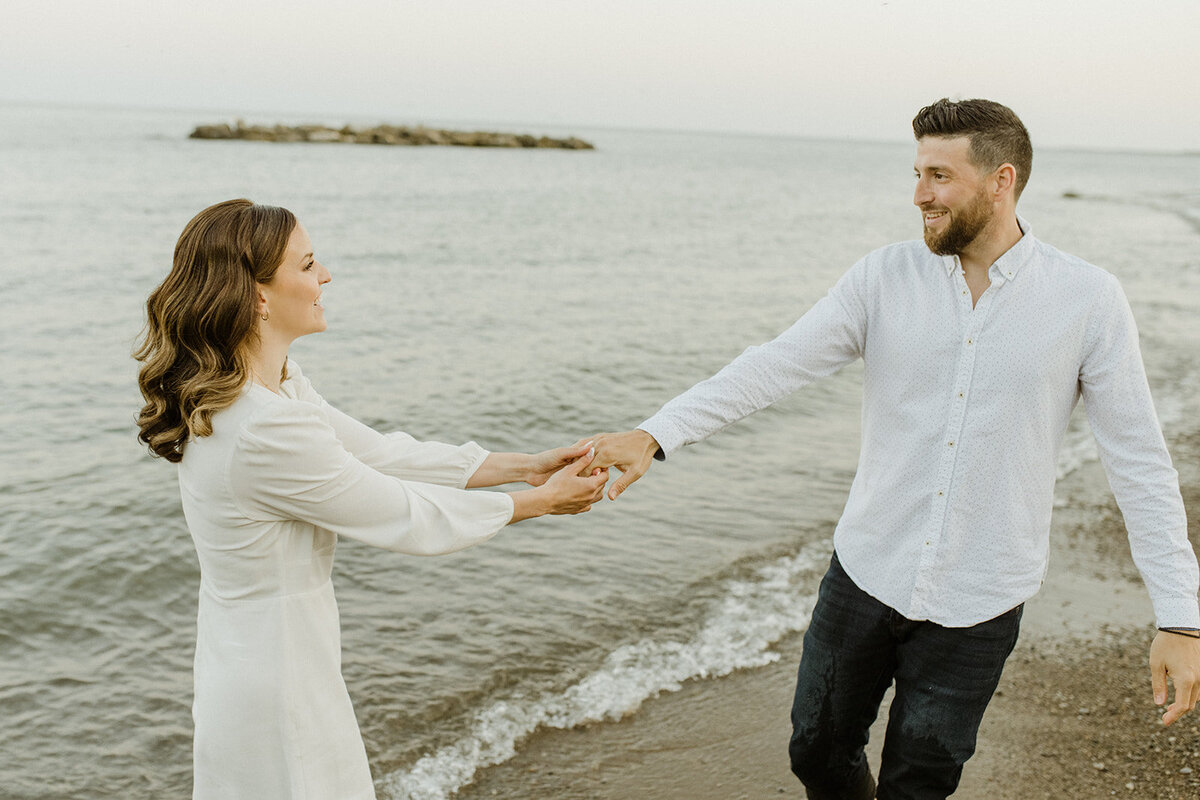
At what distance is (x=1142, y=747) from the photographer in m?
4.45

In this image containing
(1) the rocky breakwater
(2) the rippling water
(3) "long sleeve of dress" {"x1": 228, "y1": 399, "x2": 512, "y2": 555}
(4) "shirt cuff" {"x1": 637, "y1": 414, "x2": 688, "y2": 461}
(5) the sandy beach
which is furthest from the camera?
(1) the rocky breakwater

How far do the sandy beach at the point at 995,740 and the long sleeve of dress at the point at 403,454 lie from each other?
1.82 metres

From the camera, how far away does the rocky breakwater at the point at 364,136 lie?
254ft

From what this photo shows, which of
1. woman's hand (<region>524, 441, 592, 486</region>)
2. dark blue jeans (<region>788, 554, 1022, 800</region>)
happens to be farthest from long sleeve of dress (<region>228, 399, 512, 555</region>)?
dark blue jeans (<region>788, 554, 1022, 800</region>)

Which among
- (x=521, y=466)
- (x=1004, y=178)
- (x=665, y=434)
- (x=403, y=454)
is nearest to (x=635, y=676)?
(x=521, y=466)

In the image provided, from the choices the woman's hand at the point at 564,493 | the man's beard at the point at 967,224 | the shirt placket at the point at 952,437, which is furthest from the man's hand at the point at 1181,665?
the woman's hand at the point at 564,493

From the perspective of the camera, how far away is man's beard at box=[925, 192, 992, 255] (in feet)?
9.59

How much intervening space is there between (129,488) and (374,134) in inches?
3117

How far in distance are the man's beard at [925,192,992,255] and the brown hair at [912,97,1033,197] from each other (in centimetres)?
11

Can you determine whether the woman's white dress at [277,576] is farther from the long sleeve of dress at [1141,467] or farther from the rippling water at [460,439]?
the rippling water at [460,439]

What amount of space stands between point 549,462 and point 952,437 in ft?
4.96

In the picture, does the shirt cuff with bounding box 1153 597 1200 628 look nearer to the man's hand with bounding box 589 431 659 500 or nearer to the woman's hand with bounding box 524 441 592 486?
the man's hand with bounding box 589 431 659 500

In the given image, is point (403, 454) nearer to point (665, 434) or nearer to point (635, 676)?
point (665, 434)

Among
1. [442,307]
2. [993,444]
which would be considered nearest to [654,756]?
[993,444]
